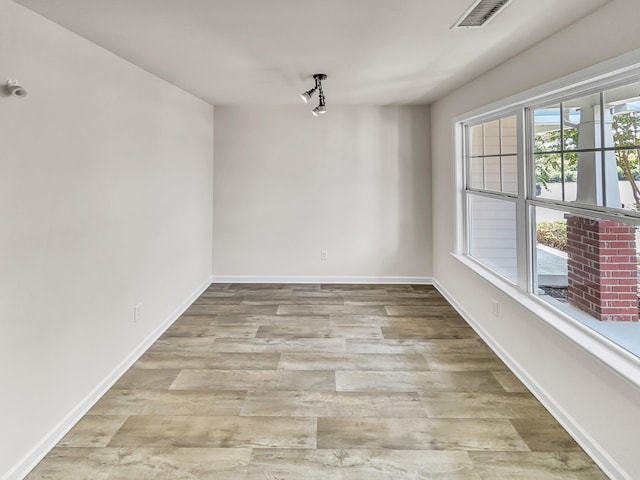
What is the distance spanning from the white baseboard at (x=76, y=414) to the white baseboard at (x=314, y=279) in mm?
1561

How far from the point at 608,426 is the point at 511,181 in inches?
72.9

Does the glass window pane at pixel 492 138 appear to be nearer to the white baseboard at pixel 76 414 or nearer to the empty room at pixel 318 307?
the empty room at pixel 318 307

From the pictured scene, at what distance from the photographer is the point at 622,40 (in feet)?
5.74

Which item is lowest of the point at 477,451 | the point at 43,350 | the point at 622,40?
the point at 477,451

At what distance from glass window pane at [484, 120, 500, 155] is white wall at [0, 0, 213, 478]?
9.81 feet

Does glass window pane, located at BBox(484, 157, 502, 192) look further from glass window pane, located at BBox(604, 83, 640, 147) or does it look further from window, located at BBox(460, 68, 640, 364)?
glass window pane, located at BBox(604, 83, 640, 147)

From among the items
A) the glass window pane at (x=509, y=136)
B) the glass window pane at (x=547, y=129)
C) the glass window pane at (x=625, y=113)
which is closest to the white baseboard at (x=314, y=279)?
the glass window pane at (x=509, y=136)

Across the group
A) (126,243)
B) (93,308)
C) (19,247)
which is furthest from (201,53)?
(93,308)

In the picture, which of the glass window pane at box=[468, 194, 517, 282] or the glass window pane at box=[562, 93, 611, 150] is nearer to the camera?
the glass window pane at box=[562, 93, 611, 150]

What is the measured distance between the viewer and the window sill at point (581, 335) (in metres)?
1.75

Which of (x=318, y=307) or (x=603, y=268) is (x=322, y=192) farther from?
(x=603, y=268)

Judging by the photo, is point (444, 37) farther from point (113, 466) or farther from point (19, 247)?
point (113, 466)

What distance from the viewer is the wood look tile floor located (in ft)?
6.15

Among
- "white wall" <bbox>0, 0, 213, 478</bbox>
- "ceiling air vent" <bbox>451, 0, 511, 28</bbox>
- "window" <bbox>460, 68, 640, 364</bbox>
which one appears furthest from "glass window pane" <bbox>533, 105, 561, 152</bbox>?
"white wall" <bbox>0, 0, 213, 478</bbox>
